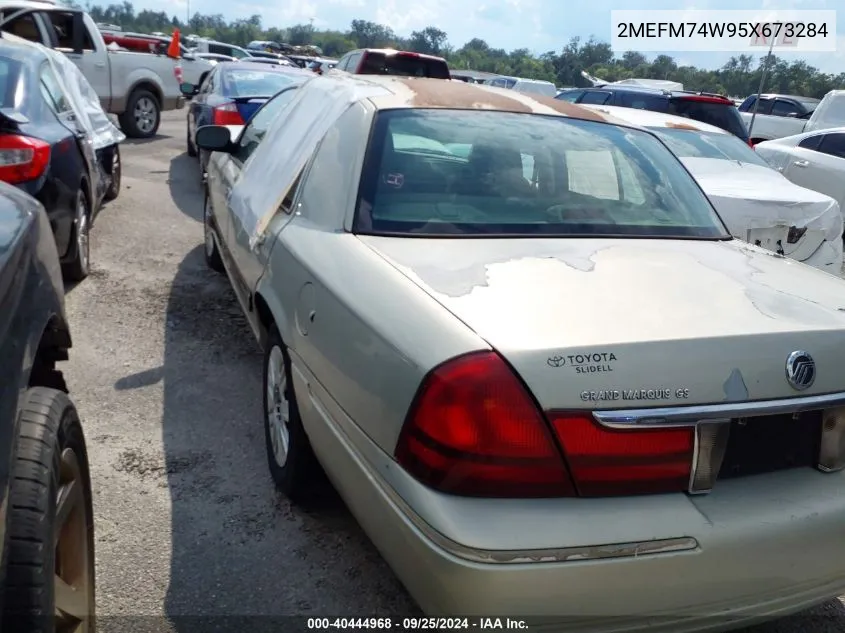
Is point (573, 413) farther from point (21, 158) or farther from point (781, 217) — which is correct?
point (781, 217)

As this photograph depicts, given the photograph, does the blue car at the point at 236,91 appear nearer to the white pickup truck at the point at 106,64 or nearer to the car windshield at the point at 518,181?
the white pickup truck at the point at 106,64

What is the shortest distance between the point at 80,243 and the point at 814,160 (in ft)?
27.0

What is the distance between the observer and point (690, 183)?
3465 mm

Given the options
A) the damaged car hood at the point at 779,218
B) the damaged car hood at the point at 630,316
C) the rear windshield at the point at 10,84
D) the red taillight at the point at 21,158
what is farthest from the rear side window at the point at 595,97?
the damaged car hood at the point at 630,316

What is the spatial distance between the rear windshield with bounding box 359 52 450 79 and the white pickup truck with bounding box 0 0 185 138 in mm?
3681

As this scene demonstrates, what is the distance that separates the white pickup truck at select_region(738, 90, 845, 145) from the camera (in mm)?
14523

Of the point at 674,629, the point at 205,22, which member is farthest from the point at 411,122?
the point at 205,22

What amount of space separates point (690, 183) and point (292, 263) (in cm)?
173

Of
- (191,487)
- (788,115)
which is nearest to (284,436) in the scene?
(191,487)

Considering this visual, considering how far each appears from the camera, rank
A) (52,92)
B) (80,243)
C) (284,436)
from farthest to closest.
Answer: (52,92), (80,243), (284,436)

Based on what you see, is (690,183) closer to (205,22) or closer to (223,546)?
(223,546)

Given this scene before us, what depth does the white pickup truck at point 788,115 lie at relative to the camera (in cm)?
1452

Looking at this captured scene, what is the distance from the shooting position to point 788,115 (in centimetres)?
1853

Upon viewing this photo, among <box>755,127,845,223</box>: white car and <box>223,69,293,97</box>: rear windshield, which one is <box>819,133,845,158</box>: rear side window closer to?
<box>755,127,845,223</box>: white car
